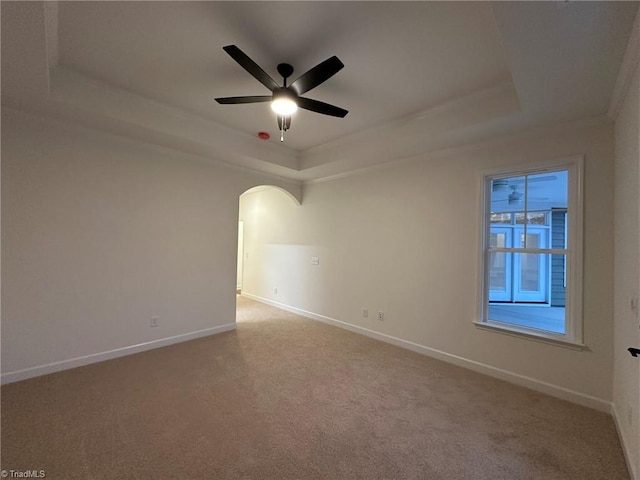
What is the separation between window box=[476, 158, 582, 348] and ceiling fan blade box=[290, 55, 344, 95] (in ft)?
7.07

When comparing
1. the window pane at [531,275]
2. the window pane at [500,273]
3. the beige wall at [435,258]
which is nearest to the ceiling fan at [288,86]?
the beige wall at [435,258]

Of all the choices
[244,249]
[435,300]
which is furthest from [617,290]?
[244,249]

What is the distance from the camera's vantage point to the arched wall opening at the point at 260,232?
5.68 metres

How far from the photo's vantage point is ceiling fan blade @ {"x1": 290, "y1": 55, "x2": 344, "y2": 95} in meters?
1.77

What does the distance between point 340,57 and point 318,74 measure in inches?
15.3

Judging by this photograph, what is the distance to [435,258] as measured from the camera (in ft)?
11.0

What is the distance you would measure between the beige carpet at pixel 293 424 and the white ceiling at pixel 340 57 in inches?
101

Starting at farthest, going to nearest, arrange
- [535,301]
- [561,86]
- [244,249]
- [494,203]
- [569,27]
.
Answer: [244,249] < [535,301] < [494,203] < [561,86] < [569,27]

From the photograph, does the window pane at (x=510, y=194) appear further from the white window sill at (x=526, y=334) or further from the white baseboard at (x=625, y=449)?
the white baseboard at (x=625, y=449)

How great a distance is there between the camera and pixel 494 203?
3232mm

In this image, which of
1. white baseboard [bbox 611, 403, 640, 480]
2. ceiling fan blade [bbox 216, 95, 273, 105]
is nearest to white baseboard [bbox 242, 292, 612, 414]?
white baseboard [bbox 611, 403, 640, 480]

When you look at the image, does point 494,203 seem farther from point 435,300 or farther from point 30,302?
point 30,302

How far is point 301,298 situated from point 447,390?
9.80 ft

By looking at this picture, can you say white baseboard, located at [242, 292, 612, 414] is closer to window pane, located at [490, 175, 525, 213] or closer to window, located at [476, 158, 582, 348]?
window, located at [476, 158, 582, 348]
